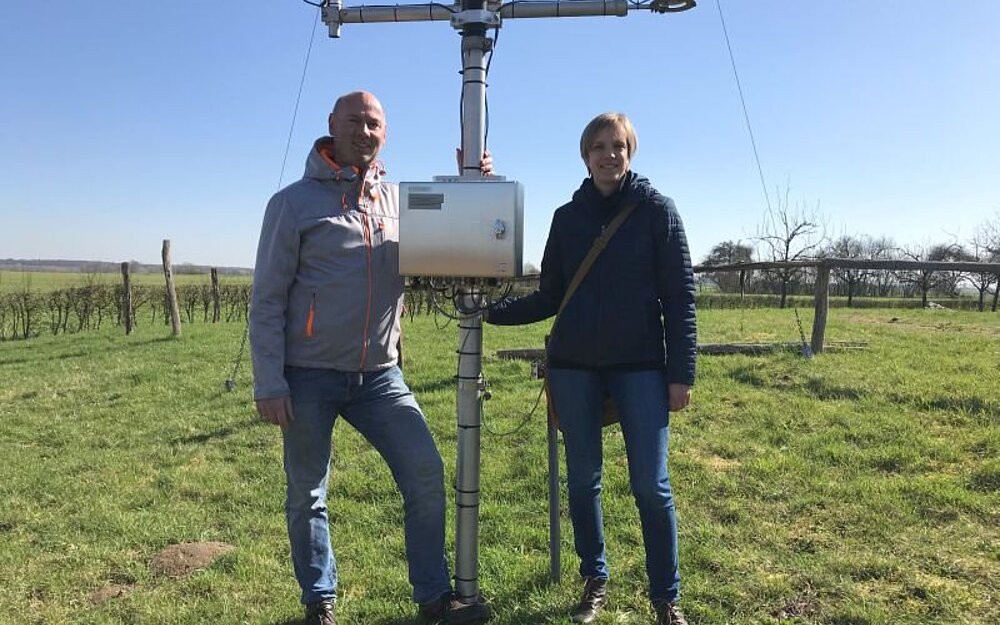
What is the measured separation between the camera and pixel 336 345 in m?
2.96

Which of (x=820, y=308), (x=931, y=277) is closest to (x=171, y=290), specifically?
(x=820, y=308)

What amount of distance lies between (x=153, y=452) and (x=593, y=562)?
16.0ft

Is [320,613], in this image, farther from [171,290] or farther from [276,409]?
[171,290]

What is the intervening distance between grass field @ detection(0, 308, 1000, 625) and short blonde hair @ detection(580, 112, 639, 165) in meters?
2.08

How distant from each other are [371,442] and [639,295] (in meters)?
1.31

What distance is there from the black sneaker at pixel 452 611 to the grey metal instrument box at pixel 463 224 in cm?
148

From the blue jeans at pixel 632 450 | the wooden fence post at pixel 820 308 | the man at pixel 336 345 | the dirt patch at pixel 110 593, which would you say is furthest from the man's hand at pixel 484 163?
the wooden fence post at pixel 820 308

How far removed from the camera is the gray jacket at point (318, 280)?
290cm

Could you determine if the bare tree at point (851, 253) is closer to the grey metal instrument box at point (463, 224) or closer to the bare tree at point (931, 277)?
the bare tree at point (931, 277)

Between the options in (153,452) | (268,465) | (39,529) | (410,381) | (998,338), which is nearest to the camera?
(39,529)

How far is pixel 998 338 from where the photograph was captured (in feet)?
38.5

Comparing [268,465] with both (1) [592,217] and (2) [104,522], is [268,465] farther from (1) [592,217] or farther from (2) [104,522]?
(1) [592,217]

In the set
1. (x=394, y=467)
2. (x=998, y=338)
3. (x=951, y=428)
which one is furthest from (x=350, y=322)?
(x=998, y=338)

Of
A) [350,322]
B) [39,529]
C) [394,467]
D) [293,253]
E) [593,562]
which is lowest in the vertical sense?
[39,529]
